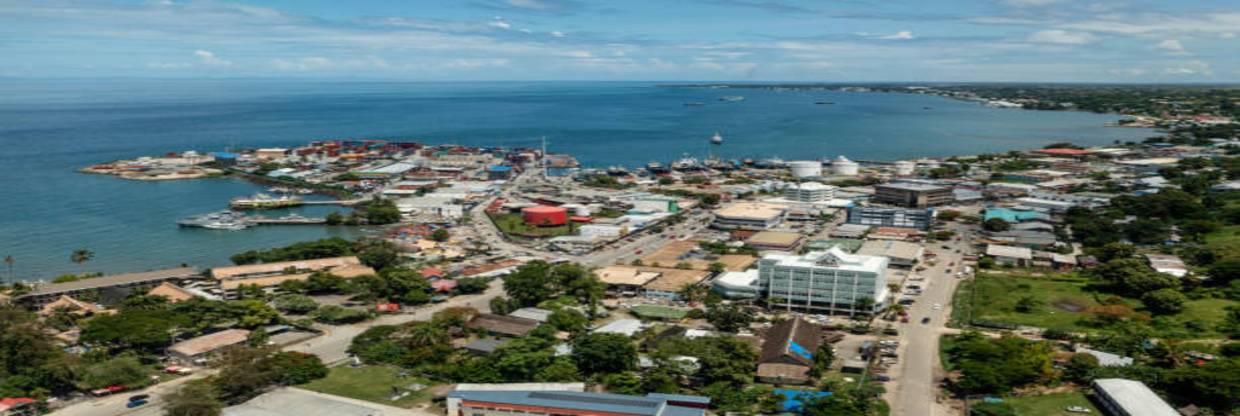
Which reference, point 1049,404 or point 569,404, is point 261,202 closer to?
point 569,404

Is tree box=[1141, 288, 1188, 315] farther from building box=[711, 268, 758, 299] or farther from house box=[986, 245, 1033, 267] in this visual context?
building box=[711, 268, 758, 299]

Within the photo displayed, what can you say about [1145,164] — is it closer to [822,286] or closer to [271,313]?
[822,286]

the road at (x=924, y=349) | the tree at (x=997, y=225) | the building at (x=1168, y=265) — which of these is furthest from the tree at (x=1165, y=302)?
the tree at (x=997, y=225)

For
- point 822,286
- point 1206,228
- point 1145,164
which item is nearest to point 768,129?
point 1145,164

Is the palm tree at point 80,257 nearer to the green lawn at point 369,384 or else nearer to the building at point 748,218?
the green lawn at point 369,384

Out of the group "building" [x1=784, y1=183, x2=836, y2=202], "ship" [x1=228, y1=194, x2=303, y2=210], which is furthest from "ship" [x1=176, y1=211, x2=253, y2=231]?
"building" [x1=784, y1=183, x2=836, y2=202]

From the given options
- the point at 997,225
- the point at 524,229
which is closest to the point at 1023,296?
the point at 997,225
